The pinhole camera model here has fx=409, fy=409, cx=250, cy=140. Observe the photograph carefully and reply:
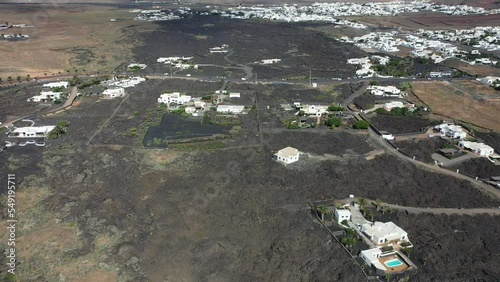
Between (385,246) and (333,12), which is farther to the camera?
(333,12)

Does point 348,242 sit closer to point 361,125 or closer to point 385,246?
point 385,246

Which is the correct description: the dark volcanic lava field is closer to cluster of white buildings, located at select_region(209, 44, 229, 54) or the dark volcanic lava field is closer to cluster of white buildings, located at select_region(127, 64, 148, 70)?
cluster of white buildings, located at select_region(127, 64, 148, 70)

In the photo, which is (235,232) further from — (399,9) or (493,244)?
(399,9)

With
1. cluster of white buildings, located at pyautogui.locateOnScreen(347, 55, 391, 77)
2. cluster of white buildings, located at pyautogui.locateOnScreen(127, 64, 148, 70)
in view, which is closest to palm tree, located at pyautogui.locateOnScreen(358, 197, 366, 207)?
cluster of white buildings, located at pyautogui.locateOnScreen(347, 55, 391, 77)

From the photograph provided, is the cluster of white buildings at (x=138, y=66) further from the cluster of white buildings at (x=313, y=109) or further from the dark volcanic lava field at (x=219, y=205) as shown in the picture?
the cluster of white buildings at (x=313, y=109)

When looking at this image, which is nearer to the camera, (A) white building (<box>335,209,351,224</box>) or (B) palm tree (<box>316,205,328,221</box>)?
(A) white building (<box>335,209,351,224</box>)

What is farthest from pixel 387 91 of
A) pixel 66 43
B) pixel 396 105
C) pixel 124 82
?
pixel 66 43
